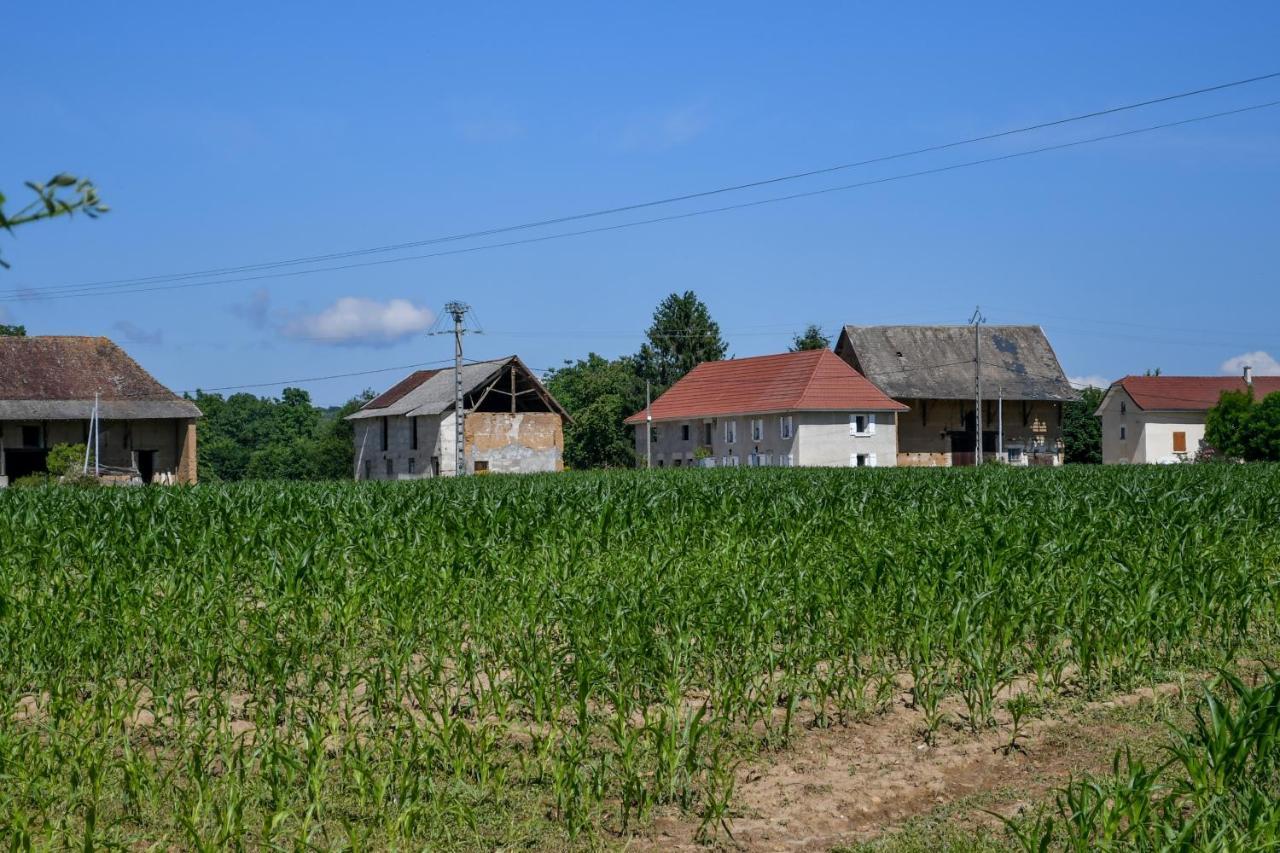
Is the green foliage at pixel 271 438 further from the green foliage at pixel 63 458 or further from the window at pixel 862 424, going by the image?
the window at pixel 862 424

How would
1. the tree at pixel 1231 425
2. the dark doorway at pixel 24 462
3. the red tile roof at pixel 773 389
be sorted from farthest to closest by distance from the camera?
the tree at pixel 1231 425
the red tile roof at pixel 773 389
the dark doorway at pixel 24 462

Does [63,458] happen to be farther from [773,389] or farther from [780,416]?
[773,389]

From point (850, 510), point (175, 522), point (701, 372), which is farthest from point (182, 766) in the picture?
point (701, 372)

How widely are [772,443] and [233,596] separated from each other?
59050 mm

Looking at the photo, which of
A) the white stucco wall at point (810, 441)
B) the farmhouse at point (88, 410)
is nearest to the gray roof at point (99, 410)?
the farmhouse at point (88, 410)

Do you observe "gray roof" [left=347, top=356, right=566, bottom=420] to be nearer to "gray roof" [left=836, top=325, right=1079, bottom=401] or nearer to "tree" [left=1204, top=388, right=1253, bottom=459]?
"gray roof" [left=836, top=325, right=1079, bottom=401]

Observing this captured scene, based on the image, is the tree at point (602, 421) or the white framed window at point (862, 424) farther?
the tree at point (602, 421)

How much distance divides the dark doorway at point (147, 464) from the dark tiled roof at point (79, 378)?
8.89 feet

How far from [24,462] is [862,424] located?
138ft

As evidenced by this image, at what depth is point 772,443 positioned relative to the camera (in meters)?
68.6

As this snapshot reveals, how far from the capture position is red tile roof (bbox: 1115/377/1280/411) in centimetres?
8050

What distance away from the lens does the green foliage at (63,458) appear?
54.3 metres

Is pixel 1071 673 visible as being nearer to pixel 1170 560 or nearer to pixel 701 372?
pixel 1170 560

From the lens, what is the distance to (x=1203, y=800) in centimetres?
616
